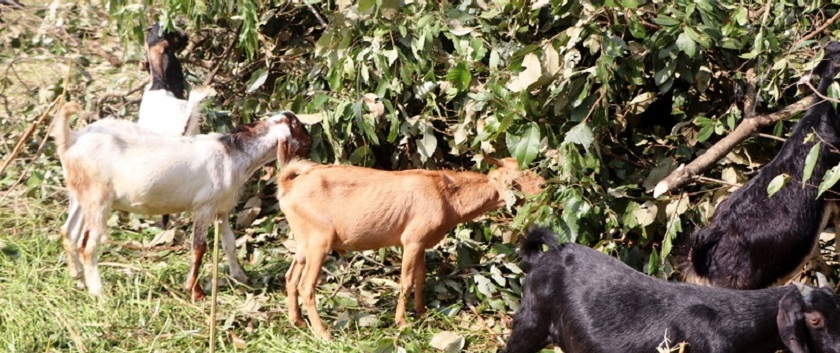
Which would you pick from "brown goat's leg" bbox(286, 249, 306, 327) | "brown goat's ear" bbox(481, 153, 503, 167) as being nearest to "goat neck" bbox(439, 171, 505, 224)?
"brown goat's ear" bbox(481, 153, 503, 167)

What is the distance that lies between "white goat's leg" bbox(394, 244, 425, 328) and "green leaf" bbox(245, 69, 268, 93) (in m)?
1.84

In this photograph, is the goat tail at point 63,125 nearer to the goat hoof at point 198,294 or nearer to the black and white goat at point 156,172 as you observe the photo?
the black and white goat at point 156,172

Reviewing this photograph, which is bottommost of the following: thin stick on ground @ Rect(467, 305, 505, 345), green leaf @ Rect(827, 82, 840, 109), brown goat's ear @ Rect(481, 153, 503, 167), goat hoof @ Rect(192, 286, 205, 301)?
thin stick on ground @ Rect(467, 305, 505, 345)

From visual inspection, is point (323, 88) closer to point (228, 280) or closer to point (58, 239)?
point (228, 280)

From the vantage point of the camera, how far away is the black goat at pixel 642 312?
4.54 m

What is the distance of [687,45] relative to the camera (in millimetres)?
5375

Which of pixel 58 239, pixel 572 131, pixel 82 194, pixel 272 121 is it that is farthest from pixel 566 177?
pixel 58 239

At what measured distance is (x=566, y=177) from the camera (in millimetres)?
5730

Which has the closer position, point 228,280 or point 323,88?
point 228,280

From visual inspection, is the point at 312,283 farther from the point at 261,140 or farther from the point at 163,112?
the point at 163,112

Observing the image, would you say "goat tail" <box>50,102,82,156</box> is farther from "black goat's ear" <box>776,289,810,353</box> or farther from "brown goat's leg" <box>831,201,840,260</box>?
"brown goat's leg" <box>831,201,840,260</box>

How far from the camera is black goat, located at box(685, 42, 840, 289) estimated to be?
5.37 meters

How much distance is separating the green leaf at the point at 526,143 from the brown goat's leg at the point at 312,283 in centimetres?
111

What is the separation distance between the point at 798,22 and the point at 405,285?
2.48 m
